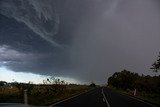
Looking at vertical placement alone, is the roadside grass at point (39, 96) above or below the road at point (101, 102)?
above

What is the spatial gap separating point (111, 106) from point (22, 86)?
12856mm

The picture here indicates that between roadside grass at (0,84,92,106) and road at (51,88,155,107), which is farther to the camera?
roadside grass at (0,84,92,106)

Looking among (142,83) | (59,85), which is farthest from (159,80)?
(59,85)

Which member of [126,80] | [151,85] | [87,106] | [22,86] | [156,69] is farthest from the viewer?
[126,80]

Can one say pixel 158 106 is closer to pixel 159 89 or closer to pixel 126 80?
pixel 159 89

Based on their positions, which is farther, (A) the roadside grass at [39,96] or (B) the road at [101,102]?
(A) the roadside grass at [39,96]

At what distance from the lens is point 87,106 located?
2445 centimetres

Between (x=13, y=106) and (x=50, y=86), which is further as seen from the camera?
(x=50, y=86)

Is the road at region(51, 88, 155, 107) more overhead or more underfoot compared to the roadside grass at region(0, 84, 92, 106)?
more underfoot

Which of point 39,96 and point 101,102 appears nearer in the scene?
point 101,102

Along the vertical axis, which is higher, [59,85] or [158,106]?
[59,85]

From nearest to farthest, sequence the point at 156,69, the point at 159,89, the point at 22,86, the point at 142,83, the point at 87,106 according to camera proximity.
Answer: the point at 87,106, the point at 22,86, the point at 156,69, the point at 159,89, the point at 142,83

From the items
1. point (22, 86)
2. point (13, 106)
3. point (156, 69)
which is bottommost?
point (13, 106)

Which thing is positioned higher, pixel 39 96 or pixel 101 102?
pixel 39 96
